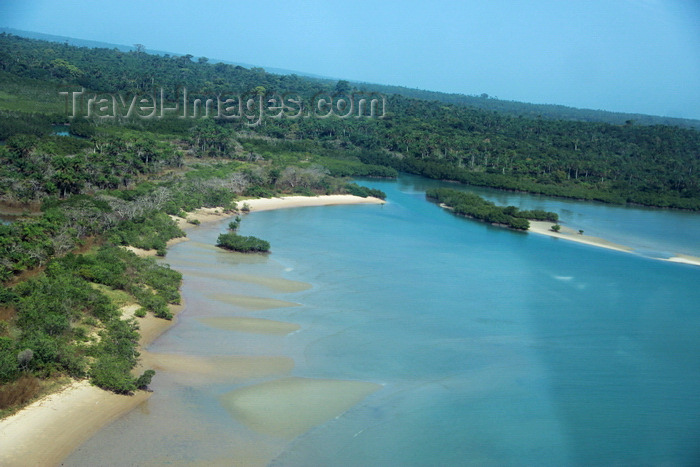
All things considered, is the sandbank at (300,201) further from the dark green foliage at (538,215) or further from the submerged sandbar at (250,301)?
the submerged sandbar at (250,301)

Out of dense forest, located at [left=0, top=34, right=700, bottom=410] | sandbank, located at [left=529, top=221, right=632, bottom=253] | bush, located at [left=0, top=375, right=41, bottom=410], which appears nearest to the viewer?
bush, located at [left=0, top=375, right=41, bottom=410]

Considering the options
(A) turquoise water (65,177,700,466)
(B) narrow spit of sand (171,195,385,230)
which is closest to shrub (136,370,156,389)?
(A) turquoise water (65,177,700,466)

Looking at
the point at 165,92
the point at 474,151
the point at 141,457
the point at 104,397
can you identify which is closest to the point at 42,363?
the point at 104,397

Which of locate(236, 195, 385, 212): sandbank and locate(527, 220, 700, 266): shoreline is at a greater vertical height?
locate(527, 220, 700, 266): shoreline

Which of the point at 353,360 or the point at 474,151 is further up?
the point at 474,151

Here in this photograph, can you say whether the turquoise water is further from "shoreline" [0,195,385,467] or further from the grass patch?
the grass patch

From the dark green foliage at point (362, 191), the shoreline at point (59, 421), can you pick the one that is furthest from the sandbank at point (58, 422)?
the dark green foliage at point (362, 191)

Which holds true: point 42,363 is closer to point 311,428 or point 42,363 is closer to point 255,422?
point 255,422

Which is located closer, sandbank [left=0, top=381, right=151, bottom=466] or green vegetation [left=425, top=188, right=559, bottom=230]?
sandbank [left=0, top=381, right=151, bottom=466]
